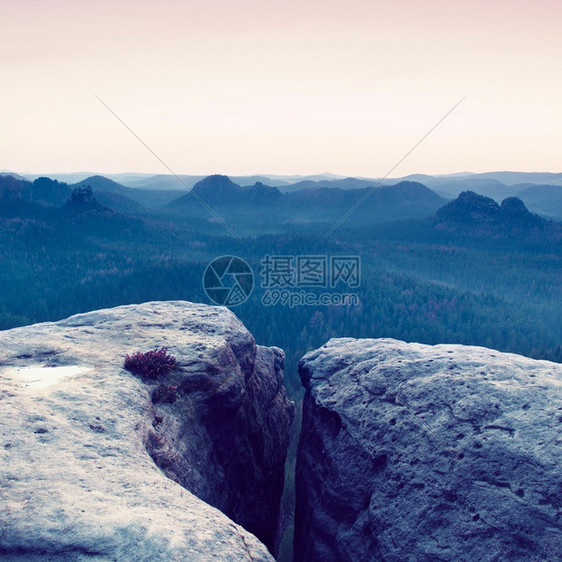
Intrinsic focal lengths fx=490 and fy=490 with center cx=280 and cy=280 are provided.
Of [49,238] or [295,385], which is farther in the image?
[49,238]

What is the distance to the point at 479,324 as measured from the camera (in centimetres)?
10700

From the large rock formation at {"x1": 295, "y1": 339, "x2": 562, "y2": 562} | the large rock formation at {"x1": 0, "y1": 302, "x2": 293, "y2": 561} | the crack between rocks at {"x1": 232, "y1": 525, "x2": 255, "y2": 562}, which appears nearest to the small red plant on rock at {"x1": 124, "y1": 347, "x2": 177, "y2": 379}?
the large rock formation at {"x1": 0, "y1": 302, "x2": 293, "y2": 561}

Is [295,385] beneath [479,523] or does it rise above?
beneath

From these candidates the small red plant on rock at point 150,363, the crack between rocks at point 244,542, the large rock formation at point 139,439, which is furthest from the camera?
the small red plant on rock at point 150,363

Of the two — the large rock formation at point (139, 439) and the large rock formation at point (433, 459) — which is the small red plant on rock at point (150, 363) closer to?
the large rock formation at point (139, 439)

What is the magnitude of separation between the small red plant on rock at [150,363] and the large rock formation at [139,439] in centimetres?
27

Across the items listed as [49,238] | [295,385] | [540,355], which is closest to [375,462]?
[295,385]

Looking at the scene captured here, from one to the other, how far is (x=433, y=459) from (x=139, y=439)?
829 cm

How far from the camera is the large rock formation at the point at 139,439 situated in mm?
8891

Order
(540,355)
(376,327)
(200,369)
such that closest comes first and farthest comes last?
1. (200,369)
2. (540,355)
3. (376,327)

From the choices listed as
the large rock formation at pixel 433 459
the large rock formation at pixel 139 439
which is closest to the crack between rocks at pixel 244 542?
the large rock formation at pixel 139 439

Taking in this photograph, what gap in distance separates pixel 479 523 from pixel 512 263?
183 m

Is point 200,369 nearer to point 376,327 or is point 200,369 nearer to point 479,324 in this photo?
point 376,327

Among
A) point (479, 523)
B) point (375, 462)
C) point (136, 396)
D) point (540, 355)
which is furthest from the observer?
point (540, 355)
